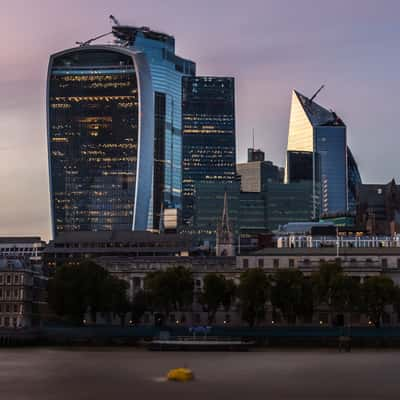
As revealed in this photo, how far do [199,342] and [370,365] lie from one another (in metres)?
52.9

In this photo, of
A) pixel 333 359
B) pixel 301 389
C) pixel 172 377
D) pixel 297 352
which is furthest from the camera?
pixel 297 352

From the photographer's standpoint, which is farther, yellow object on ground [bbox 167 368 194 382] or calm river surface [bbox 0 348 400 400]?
yellow object on ground [bbox 167 368 194 382]

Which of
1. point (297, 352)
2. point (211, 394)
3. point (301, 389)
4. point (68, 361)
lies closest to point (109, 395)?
point (211, 394)

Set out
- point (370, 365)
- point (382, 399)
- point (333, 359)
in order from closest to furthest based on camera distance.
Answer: point (382, 399) → point (370, 365) → point (333, 359)

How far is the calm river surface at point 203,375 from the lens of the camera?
369ft

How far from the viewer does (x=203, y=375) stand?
433 feet

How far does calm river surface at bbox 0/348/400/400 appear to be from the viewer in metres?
113

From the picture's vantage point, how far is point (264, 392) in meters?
114

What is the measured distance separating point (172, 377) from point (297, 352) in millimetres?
61831

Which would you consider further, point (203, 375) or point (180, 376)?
point (203, 375)

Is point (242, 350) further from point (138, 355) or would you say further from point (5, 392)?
point (5, 392)

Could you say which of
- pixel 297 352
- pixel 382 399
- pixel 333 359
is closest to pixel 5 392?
pixel 382 399

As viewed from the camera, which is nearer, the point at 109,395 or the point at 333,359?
the point at 109,395

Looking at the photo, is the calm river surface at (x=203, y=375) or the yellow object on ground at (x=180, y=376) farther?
the yellow object on ground at (x=180, y=376)
